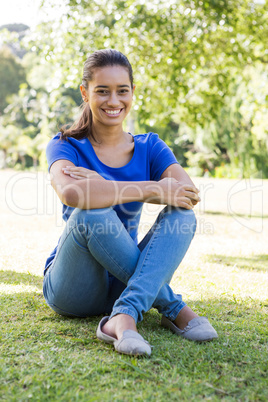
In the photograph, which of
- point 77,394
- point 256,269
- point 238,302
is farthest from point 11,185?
point 77,394

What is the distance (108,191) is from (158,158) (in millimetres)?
566

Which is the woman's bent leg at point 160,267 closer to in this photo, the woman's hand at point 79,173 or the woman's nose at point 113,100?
the woman's hand at point 79,173

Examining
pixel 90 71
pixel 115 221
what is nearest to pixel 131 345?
pixel 115 221

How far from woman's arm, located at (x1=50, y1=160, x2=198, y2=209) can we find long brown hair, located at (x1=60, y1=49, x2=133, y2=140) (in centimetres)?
26

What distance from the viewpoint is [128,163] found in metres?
2.50

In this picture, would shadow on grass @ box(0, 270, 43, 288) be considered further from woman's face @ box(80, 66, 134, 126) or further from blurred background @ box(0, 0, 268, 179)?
blurred background @ box(0, 0, 268, 179)

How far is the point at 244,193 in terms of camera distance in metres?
12.6

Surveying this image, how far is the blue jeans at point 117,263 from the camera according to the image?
198cm

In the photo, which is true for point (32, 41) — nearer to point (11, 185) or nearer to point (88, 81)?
point (88, 81)

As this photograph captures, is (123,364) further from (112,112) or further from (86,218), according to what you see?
(112,112)

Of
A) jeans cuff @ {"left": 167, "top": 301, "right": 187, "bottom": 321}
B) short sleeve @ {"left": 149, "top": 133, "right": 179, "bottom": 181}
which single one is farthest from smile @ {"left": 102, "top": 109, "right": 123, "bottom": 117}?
jeans cuff @ {"left": 167, "top": 301, "right": 187, "bottom": 321}

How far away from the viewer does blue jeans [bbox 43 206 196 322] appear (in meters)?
1.98

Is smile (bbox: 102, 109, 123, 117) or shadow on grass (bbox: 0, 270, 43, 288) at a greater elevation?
smile (bbox: 102, 109, 123, 117)

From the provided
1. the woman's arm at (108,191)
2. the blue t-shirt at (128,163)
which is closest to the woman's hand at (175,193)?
the woman's arm at (108,191)
